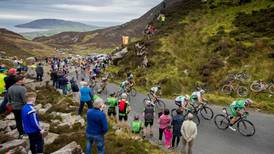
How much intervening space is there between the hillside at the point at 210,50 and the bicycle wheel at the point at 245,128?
7.60 meters

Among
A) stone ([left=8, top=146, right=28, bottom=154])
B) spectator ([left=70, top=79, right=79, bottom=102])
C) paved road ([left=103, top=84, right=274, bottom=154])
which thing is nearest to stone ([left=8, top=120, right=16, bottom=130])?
stone ([left=8, top=146, right=28, bottom=154])

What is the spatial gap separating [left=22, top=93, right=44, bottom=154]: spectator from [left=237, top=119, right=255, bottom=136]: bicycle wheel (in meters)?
12.7

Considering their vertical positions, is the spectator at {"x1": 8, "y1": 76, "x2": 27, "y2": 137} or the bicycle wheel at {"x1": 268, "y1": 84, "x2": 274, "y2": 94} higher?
the spectator at {"x1": 8, "y1": 76, "x2": 27, "y2": 137}

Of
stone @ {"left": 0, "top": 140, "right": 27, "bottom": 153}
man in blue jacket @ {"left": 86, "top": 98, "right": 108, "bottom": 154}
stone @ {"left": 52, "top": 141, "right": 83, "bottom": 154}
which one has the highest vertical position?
man in blue jacket @ {"left": 86, "top": 98, "right": 108, "bottom": 154}

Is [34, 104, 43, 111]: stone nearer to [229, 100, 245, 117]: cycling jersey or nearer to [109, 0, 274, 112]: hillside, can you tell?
[229, 100, 245, 117]: cycling jersey

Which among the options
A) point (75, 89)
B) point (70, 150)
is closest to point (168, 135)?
point (70, 150)

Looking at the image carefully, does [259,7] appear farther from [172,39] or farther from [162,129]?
[162,129]

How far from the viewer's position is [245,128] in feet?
67.1

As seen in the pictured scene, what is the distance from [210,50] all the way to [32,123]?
110ft

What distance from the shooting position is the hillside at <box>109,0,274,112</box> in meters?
35.7

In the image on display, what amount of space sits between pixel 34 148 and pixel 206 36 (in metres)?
36.7

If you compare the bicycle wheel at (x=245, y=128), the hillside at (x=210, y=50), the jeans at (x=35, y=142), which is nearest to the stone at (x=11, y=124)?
the jeans at (x=35, y=142)

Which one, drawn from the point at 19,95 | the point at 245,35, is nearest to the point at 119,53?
the point at 245,35

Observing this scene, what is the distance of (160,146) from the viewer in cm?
1791
